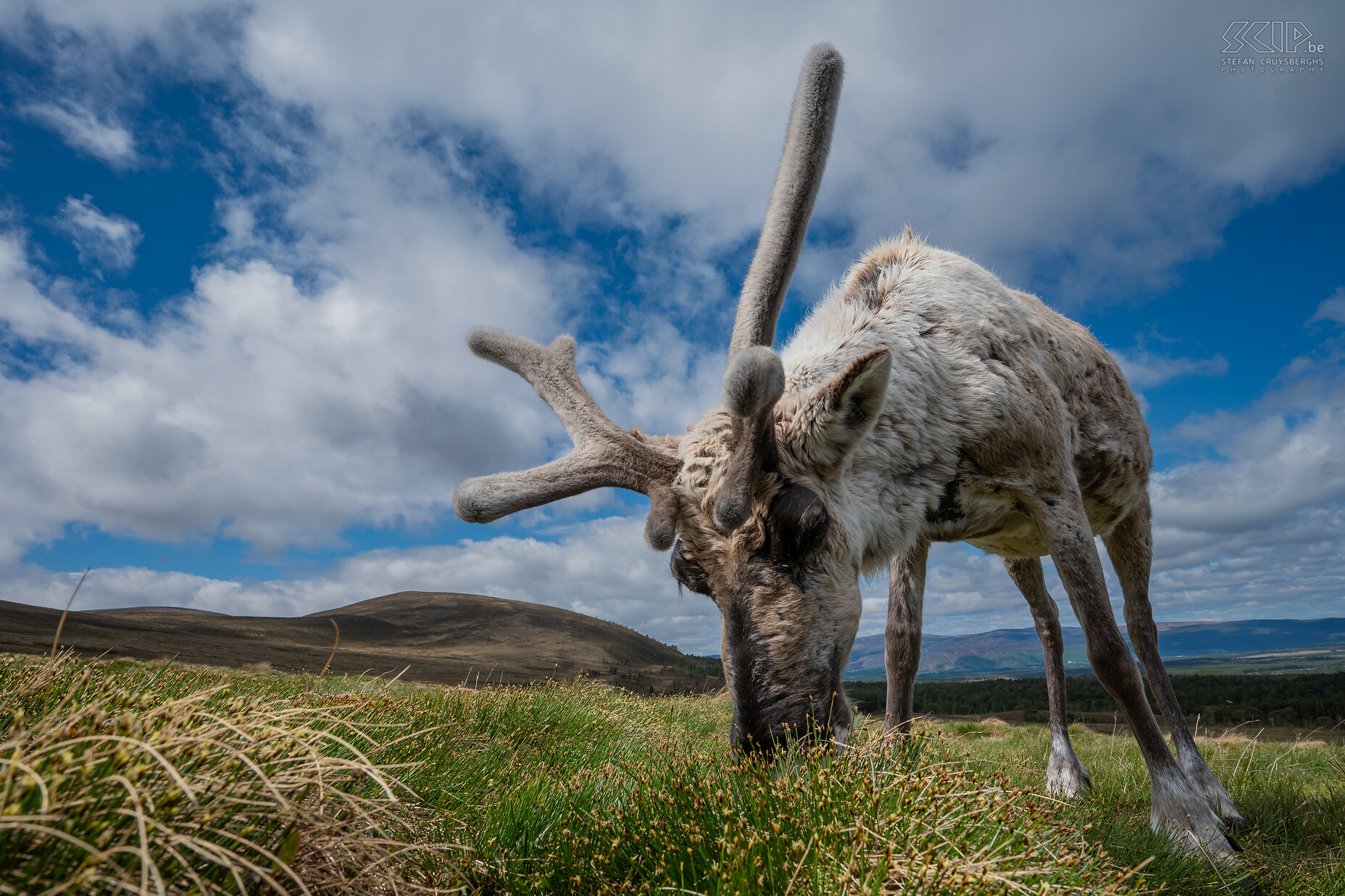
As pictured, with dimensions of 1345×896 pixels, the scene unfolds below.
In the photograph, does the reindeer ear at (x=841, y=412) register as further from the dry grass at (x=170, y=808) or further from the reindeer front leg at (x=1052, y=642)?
the reindeer front leg at (x=1052, y=642)

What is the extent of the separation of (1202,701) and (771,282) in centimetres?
1803

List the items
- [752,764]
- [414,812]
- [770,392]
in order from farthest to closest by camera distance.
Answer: [770,392] → [752,764] → [414,812]

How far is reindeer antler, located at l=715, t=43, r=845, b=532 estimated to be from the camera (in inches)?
128

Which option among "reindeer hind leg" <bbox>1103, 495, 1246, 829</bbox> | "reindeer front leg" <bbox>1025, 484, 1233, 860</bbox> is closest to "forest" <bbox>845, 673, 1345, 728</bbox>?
"reindeer hind leg" <bbox>1103, 495, 1246, 829</bbox>

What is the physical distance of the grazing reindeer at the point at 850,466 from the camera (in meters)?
3.56

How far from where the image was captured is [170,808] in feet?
4.62

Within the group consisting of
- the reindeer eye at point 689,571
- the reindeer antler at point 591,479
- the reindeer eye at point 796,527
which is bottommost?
the reindeer eye at point 689,571

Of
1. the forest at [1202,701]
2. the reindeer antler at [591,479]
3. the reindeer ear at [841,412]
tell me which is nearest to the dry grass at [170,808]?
the reindeer antler at [591,479]

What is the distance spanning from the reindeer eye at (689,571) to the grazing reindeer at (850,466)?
0.01 metres

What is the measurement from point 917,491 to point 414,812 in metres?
3.55

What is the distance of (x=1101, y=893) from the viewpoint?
1811 mm

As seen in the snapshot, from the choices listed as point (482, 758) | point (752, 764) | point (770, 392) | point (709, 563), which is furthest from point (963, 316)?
point (482, 758)

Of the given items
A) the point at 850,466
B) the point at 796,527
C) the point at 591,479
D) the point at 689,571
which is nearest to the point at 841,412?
the point at 850,466

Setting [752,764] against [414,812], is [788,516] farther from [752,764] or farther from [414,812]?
[414,812]
